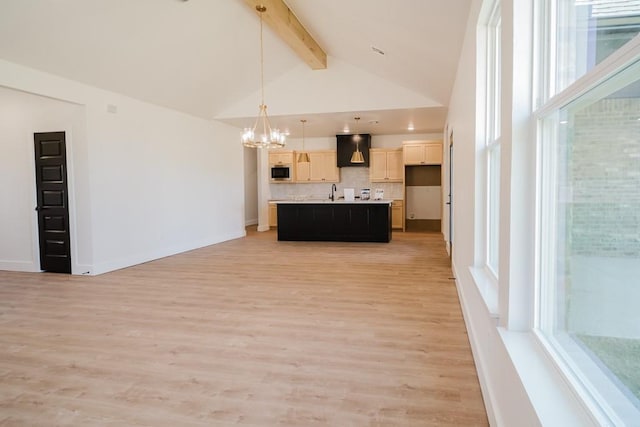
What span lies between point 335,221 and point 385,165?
114 inches

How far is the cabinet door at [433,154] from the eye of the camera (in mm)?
9914

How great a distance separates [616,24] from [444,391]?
79.9 inches

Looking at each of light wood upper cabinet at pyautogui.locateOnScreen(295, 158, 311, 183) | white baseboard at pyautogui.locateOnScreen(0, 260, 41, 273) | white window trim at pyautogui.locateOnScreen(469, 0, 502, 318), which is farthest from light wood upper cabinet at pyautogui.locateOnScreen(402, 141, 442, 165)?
white baseboard at pyautogui.locateOnScreen(0, 260, 41, 273)

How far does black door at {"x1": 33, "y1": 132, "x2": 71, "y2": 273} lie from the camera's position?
5.72m

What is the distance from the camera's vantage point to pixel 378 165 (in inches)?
415

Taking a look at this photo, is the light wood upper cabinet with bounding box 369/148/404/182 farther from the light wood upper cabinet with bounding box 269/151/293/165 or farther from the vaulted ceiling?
the light wood upper cabinet with bounding box 269/151/293/165

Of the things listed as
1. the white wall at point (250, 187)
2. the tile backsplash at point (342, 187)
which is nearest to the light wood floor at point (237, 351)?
the tile backsplash at point (342, 187)

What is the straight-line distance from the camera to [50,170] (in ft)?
19.0

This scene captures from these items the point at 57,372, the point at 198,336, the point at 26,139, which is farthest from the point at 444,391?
the point at 26,139

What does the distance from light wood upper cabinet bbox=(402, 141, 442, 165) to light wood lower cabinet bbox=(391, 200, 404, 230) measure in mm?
1145

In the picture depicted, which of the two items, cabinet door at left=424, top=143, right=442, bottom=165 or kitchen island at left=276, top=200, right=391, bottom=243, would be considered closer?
kitchen island at left=276, top=200, right=391, bottom=243

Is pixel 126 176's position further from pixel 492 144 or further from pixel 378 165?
pixel 378 165

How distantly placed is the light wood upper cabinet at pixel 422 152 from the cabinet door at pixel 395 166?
0.33m

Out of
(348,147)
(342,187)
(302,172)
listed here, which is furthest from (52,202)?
(342,187)
